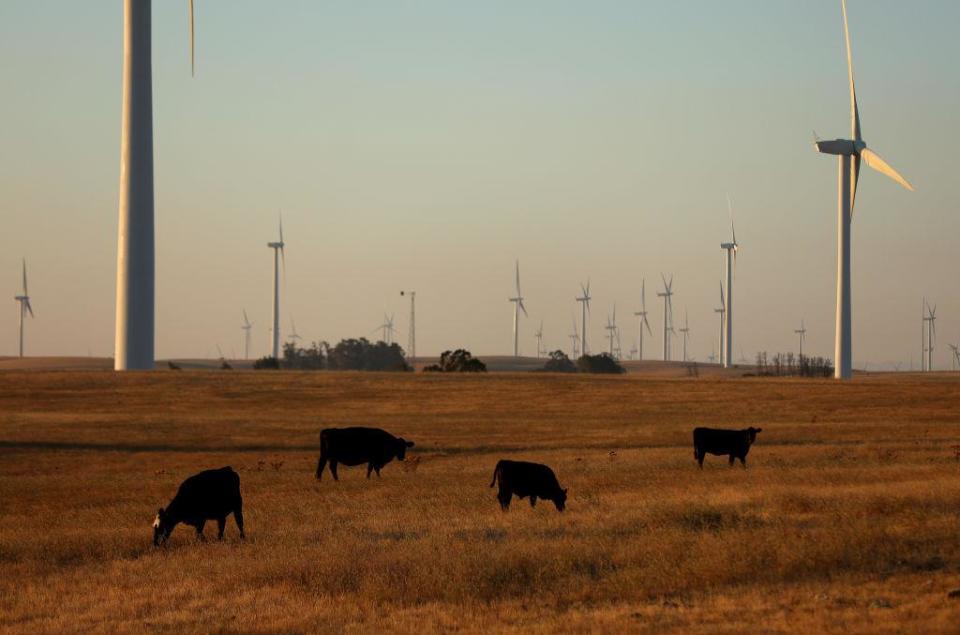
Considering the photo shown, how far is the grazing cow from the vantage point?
23.4 m

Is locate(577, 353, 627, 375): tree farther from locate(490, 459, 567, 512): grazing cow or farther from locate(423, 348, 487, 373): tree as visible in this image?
locate(490, 459, 567, 512): grazing cow

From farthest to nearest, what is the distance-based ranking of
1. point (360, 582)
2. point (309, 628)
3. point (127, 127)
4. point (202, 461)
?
point (127, 127)
point (202, 461)
point (360, 582)
point (309, 628)

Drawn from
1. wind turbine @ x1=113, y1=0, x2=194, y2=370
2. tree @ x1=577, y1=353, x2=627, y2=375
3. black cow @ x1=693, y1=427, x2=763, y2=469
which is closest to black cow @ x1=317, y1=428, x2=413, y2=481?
black cow @ x1=693, y1=427, x2=763, y2=469

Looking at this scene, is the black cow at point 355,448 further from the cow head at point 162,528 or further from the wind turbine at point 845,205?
the wind turbine at point 845,205

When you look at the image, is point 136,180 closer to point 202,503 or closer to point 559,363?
point 202,503

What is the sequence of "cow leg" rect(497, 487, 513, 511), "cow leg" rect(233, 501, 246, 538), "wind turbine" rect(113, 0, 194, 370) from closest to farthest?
1. "cow leg" rect(233, 501, 246, 538)
2. "cow leg" rect(497, 487, 513, 511)
3. "wind turbine" rect(113, 0, 194, 370)

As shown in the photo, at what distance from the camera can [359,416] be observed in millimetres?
59688

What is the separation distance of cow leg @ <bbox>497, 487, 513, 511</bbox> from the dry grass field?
0.43 meters

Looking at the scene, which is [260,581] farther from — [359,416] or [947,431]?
[359,416]

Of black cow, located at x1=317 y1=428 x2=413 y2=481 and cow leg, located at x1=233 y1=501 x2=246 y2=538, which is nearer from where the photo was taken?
cow leg, located at x1=233 y1=501 x2=246 y2=538

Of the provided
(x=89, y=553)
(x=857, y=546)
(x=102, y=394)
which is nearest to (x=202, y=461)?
(x=89, y=553)

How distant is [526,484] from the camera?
2355cm

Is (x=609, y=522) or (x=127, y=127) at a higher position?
(x=127, y=127)

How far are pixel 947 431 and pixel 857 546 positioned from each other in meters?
31.6
